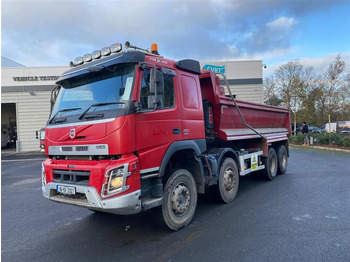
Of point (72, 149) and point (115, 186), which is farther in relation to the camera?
point (72, 149)

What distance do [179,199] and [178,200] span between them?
36 mm

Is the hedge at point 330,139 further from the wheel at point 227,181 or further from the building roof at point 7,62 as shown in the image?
the building roof at point 7,62

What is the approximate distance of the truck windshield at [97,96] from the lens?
3455 mm

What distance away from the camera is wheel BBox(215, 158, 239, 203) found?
526 centimetres

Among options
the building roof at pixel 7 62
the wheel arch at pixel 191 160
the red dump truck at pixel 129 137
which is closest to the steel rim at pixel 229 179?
the red dump truck at pixel 129 137

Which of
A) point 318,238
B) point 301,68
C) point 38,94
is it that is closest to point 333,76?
point 301,68

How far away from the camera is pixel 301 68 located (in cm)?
2250

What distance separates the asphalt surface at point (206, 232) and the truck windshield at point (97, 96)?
191 centimetres

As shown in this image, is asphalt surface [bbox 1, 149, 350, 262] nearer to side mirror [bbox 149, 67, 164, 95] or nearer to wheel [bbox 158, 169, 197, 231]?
wheel [bbox 158, 169, 197, 231]

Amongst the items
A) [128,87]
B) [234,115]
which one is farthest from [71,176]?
[234,115]

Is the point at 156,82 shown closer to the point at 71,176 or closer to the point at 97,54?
the point at 97,54

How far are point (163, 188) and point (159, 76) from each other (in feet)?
5.71

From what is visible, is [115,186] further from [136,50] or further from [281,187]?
[281,187]

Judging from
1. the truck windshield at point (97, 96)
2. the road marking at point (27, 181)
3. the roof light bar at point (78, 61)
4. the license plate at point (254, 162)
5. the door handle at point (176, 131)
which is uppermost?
the roof light bar at point (78, 61)
